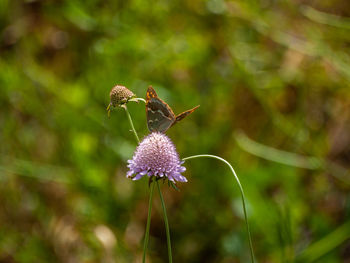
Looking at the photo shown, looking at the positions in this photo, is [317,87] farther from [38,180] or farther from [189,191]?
[38,180]

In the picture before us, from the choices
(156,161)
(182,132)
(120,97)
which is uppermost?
(182,132)

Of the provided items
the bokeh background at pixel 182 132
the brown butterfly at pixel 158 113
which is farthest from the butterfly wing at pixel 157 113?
the bokeh background at pixel 182 132

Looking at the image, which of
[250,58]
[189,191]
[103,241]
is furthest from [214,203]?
[250,58]

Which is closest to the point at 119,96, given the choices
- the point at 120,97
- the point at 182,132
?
the point at 120,97

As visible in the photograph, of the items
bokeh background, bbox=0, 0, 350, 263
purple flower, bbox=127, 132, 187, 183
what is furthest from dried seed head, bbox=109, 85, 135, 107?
bokeh background, bbox=0, 0, 350, 263

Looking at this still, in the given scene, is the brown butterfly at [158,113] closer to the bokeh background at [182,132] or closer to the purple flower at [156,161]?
the purple flower at [156,161]

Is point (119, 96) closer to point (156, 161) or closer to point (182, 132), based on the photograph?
point (156, 161)

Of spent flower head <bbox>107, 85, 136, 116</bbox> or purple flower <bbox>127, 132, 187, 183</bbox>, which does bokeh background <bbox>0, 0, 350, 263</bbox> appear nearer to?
purple flower <bbox>127, 132, 187, 183</bbox>
